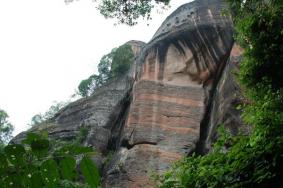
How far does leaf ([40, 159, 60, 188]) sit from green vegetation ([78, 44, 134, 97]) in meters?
20.3

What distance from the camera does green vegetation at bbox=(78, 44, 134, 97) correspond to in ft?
72.0

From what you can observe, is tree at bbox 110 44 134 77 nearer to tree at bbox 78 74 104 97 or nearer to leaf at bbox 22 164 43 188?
tree at bbox 78 74 104 97

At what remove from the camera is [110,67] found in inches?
936

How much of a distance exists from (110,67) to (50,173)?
73.9ft

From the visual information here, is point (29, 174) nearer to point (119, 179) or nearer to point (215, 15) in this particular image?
point (119, 179)

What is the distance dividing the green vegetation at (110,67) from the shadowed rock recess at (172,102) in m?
4.52

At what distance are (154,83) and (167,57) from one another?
41.3 inches

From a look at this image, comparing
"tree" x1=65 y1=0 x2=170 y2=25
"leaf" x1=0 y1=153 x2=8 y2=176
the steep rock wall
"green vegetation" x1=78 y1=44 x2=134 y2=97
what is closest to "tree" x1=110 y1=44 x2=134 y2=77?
"green vegetation" x1=78 y1=44 x2=134 y2=97

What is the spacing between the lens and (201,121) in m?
14.5

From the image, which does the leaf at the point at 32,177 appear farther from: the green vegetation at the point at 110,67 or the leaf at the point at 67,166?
the green vegetation at the point at 110,67

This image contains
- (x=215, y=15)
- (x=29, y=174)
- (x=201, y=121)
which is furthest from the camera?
(x=215, y=15)

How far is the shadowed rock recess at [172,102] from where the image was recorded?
13.4 metres

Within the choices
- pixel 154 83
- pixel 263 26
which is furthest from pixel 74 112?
pixel 263 26

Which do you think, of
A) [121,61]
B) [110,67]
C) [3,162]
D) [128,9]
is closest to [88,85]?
[110,67]
